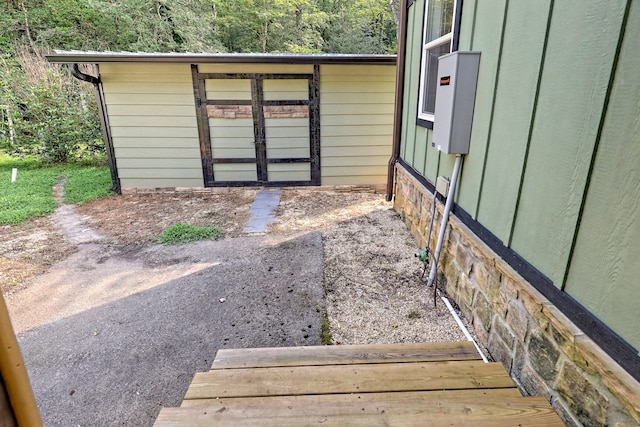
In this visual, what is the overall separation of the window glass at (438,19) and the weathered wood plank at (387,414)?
9.44ft

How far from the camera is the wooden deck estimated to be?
3.94 feet

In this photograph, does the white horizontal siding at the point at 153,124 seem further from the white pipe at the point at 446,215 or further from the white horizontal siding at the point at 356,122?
the white pipe at the point at 446,215

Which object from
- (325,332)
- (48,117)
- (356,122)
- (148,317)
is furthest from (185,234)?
(48,117)

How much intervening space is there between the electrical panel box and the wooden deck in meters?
1.39

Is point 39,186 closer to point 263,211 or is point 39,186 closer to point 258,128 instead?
point 258,128

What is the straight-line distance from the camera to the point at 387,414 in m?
1.21

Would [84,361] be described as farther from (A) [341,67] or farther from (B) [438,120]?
(A) [341,67]

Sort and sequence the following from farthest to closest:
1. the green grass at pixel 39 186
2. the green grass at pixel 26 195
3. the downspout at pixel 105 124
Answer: the downspout at pixel 105 124
the green grass at pixel 39 186
the green grass at pixel 26 195

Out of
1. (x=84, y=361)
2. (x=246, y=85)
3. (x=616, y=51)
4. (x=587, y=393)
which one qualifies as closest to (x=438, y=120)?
(x=616, y=51)

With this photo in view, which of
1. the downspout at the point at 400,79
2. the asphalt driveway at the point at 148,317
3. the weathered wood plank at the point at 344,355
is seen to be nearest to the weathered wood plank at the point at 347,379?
the weathered wood plank at the point at 344,355

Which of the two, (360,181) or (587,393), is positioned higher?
(587,393)

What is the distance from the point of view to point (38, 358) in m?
2.46

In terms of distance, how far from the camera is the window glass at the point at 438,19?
3.05m

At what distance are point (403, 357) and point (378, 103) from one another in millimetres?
5197
